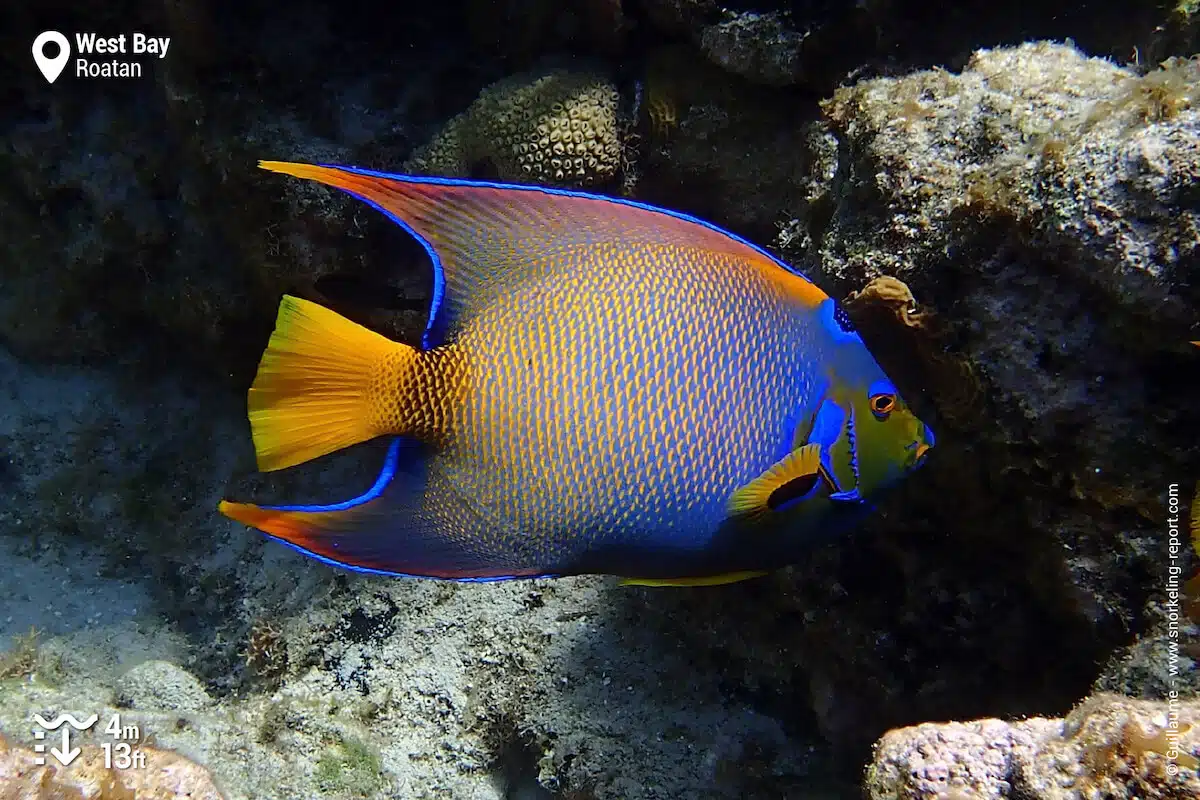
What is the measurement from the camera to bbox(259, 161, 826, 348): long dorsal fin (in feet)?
4.82

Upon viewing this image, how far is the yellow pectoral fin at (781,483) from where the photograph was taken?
1400mm

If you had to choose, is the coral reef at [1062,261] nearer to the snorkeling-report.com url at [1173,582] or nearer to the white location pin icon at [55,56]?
the snorkeling-report.com url at [1173,582]

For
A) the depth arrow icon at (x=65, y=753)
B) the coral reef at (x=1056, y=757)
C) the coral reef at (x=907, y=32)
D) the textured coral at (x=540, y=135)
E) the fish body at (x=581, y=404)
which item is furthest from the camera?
the textured coral at (x=540, y=135)

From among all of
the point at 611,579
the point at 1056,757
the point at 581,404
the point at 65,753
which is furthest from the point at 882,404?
the point at 65,753

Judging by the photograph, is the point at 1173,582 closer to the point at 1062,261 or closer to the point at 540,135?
the point at 1062,261

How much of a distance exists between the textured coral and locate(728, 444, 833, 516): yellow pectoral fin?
1.85 metres

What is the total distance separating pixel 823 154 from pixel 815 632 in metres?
1.49

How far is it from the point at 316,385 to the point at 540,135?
6.07 ft

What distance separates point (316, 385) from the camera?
1349mm

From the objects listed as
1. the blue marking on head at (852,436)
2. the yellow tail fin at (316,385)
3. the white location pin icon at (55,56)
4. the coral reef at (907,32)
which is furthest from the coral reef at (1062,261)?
the white location pin icon at (55,56)

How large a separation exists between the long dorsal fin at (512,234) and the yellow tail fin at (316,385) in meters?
0.14

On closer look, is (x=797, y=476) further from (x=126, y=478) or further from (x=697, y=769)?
(x=126, y=478)

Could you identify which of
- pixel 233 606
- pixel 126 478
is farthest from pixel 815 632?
pixel 126 478

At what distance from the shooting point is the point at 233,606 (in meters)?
3.52
